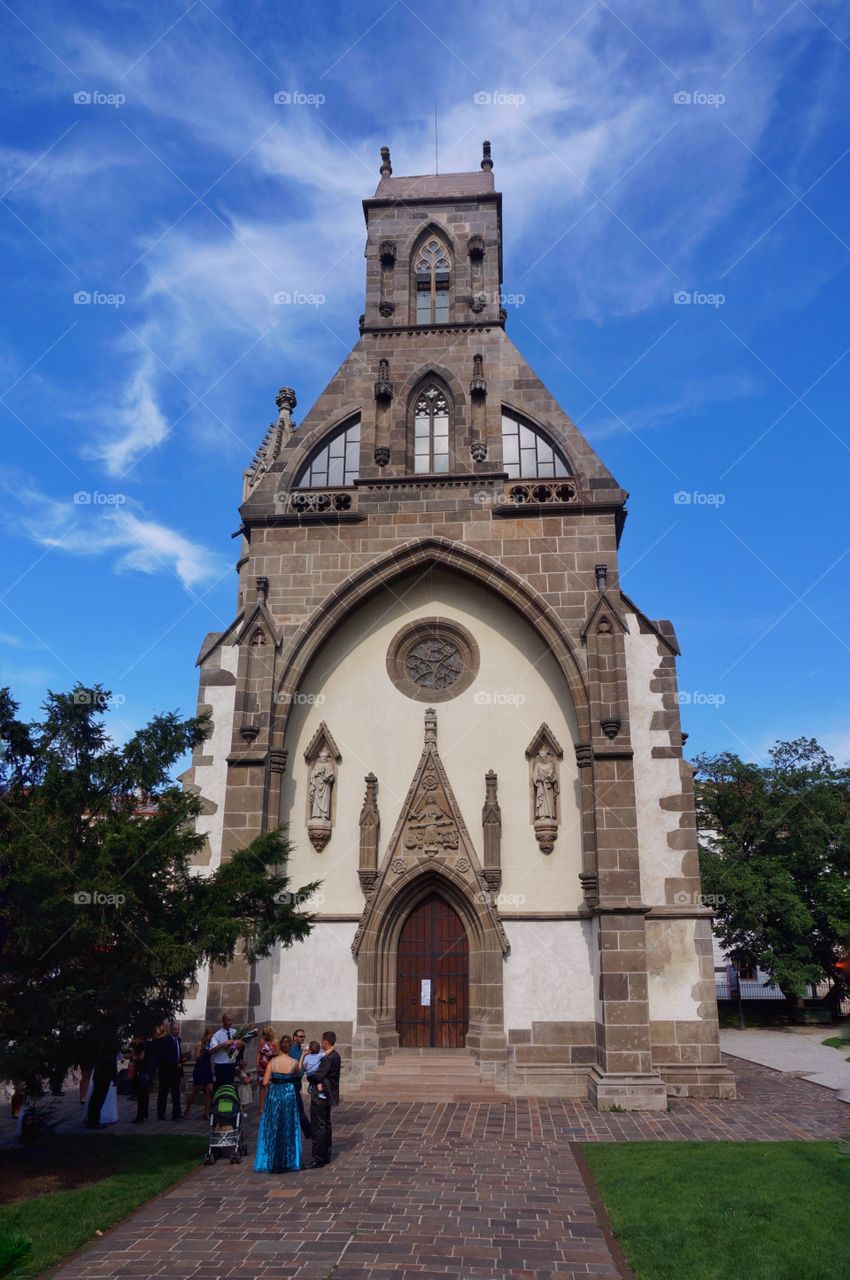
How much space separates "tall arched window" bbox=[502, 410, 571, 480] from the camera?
18875mm

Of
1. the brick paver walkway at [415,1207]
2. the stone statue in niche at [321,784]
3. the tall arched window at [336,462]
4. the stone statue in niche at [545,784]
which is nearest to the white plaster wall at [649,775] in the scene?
the stone statue in niche at [545,784]

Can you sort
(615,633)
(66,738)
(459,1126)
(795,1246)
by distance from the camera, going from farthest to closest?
(615,633) → (459,1126) → (66,738) → (795,1246)

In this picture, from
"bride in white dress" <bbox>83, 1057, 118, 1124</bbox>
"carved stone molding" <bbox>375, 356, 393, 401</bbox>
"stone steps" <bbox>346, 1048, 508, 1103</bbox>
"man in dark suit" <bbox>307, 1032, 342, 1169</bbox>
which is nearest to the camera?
"man in dark suit" <bbox>307, 1032, 342, 1169</bbox>

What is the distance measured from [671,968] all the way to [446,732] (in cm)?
578

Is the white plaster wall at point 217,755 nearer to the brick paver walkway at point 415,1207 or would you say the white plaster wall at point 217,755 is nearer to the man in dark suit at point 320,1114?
the brick paver walkway at point 415,1207

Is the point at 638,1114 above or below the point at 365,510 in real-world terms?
below

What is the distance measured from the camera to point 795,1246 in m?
7.54

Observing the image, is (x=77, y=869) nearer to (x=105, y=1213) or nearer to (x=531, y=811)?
(x=105, y=1213)

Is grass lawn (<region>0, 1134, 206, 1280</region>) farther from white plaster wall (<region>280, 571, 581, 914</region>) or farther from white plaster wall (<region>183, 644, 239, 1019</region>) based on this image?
white plaster wall (<region>280, 571, 581, 914</region>)

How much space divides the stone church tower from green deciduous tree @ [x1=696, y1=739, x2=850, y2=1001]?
1297 centimetres

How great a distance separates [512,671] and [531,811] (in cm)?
278

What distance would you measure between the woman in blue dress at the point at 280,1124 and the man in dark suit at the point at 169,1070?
3.50 m

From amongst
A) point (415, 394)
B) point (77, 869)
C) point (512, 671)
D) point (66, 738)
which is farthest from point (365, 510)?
point (77, 869)

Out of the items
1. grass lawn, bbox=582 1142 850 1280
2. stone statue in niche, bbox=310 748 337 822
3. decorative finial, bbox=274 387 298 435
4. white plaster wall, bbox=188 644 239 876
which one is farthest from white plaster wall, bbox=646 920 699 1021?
decorative finial, bbox=274 387 298 435
